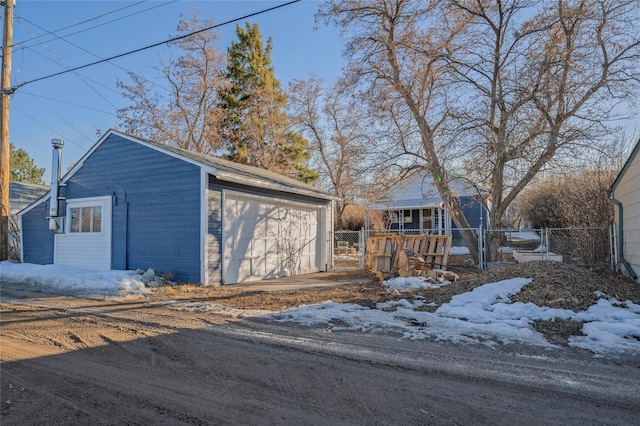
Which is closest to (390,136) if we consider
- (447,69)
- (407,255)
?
(447,69)

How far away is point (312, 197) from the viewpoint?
15.2 m

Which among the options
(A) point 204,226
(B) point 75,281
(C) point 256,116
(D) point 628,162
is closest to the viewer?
(D) point 628,162

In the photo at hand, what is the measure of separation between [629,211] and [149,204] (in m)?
12.3

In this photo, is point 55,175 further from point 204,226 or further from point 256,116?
point 256,116

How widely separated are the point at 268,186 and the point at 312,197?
3.41 metres

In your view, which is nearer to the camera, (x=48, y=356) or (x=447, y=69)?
(x=48, y=356)

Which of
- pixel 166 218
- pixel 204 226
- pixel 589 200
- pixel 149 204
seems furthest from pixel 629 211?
pixel 149 204

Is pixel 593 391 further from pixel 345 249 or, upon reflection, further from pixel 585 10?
pixel 345 249

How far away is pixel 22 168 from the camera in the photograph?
37.9 meters

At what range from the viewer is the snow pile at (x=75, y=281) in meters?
9.28

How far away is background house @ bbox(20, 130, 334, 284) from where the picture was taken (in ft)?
34.0

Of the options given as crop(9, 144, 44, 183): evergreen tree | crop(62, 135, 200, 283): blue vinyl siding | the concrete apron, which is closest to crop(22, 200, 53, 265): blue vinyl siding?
crop(62, 135, 200, 283): blue vinyl siding

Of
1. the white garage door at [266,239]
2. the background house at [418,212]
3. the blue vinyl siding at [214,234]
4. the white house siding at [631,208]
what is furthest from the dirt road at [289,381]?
the background house at [418,212]

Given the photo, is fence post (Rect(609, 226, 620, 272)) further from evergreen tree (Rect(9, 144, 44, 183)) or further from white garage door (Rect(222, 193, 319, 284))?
evergreen tree (Rect(9, 144, 44, 183))
